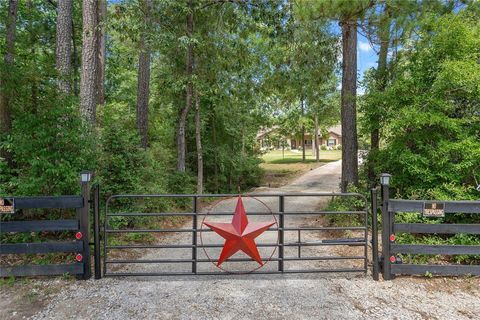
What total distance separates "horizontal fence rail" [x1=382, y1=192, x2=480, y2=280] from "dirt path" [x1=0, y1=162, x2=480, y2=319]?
14cm

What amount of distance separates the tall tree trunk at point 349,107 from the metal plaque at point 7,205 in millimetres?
6972

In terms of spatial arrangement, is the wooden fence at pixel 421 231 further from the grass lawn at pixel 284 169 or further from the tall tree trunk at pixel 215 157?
the grass lawn at pixel 284 169

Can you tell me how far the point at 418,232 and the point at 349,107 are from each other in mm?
4488

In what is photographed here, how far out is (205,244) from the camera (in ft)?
20.5

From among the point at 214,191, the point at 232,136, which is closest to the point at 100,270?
the point at 214,191

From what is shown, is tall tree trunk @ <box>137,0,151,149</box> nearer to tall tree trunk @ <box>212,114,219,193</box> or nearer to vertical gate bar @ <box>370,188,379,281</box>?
tall tree trunk @ <box>212,114,219,193</box>


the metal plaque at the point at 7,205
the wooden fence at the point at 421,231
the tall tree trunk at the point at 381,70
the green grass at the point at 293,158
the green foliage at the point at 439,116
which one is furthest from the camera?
the green grass at the point at 293,158

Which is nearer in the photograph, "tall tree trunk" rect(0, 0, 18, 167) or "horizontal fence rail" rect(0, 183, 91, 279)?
"horizontal fence rail" rect(0, 183, 91, 279)

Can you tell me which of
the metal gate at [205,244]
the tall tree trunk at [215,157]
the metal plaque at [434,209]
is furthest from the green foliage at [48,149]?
the tall tree trunk at [215,157]

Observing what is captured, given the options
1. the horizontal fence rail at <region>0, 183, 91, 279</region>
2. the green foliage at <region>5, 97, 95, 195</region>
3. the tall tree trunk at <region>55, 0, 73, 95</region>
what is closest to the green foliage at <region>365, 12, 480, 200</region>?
the horizontal fence rail at <region>0, 183, 91, 279</region>

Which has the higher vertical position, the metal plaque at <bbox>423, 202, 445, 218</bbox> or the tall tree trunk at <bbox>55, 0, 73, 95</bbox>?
the tall tree trunk at <bbox>55, 0, 73, 95</bbox>

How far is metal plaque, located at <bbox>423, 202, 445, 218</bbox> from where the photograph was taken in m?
4.36

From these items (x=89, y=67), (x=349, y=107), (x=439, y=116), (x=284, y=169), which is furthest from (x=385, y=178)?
(x=284, y=169)

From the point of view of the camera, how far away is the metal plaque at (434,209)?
4363mm
